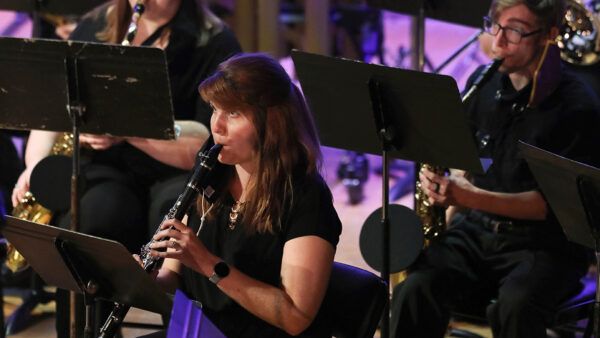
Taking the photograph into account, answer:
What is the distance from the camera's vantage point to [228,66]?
7.25 feet

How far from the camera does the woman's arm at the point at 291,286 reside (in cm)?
210

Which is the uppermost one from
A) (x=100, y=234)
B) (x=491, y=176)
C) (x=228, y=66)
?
(x=228, y=66)

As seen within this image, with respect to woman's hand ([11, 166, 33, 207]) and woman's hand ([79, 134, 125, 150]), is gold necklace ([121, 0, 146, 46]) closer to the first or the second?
woman's hand ([79, 134, 125, 150])

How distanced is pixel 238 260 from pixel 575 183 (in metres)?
0.88

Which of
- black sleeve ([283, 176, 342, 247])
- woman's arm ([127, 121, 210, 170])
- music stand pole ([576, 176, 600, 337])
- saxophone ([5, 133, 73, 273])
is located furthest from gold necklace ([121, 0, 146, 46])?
music stand pole ([576, 176, 600, 337])

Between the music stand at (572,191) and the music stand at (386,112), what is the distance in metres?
0.17

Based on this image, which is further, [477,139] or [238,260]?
[477,139]

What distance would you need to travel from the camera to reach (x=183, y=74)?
129 inches

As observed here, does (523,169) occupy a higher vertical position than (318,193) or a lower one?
lower

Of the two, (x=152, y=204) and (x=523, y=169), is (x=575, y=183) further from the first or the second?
(x=152, y=204)

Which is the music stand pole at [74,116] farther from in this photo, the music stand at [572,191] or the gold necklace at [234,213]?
the music stand at [572,191]

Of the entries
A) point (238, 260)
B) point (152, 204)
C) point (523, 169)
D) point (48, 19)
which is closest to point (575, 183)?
point (523, 169)

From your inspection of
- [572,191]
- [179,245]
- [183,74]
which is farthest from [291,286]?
[183,74]

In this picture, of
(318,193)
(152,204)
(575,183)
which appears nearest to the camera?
(318,193)
